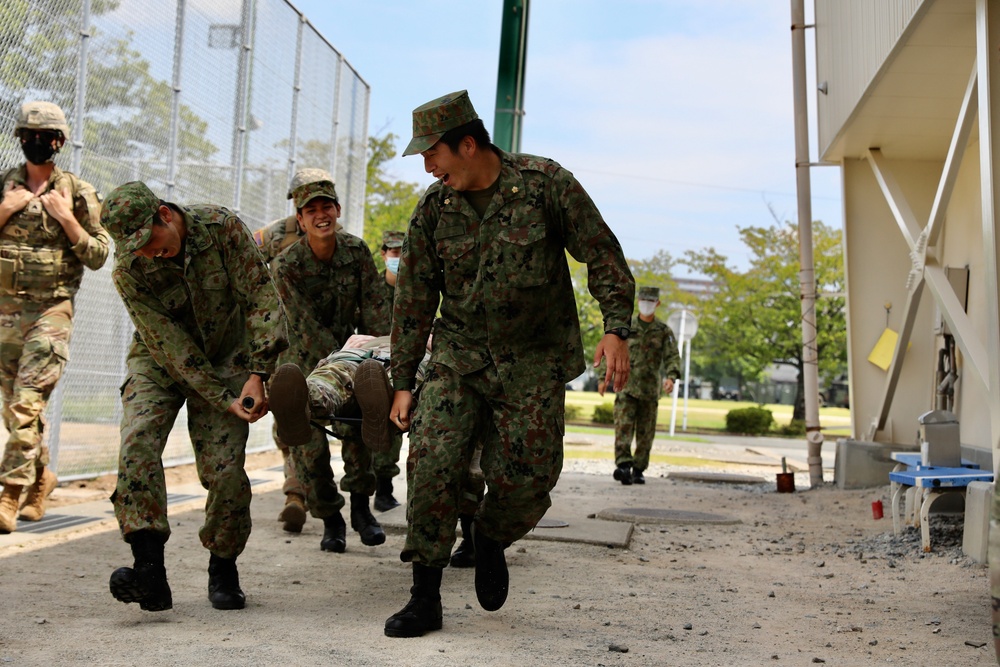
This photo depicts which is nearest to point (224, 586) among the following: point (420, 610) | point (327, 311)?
point (420, 610)

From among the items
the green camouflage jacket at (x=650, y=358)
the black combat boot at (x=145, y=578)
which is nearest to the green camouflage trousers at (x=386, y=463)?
the black combat boot at (x=145, y=578)

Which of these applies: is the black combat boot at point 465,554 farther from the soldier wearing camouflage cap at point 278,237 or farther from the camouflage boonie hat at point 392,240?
the camouflage boonie hat at point 392,240

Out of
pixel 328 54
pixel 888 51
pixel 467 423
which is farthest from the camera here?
pixel 328 54

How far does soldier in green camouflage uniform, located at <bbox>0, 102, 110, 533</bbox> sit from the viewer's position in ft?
23.2

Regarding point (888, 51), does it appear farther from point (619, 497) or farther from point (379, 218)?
point (379, 218)

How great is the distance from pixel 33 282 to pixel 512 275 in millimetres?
3954

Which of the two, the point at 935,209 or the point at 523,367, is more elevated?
the point at 935,209

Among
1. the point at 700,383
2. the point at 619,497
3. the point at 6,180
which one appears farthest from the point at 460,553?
the point at 700,383

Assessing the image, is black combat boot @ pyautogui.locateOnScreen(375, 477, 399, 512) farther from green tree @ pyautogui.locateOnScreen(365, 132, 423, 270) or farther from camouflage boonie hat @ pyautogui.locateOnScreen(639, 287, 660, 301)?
green tree @ pyautogui.locateOnScreen(365, 132, 423, 270)

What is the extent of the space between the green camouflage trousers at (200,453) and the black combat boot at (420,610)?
85 centimetres

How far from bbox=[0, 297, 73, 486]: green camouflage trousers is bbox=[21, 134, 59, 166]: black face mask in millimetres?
908

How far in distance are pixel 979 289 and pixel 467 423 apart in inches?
305

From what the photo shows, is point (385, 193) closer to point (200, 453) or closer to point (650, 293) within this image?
point (650, 293)

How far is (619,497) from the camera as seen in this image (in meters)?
11.6
